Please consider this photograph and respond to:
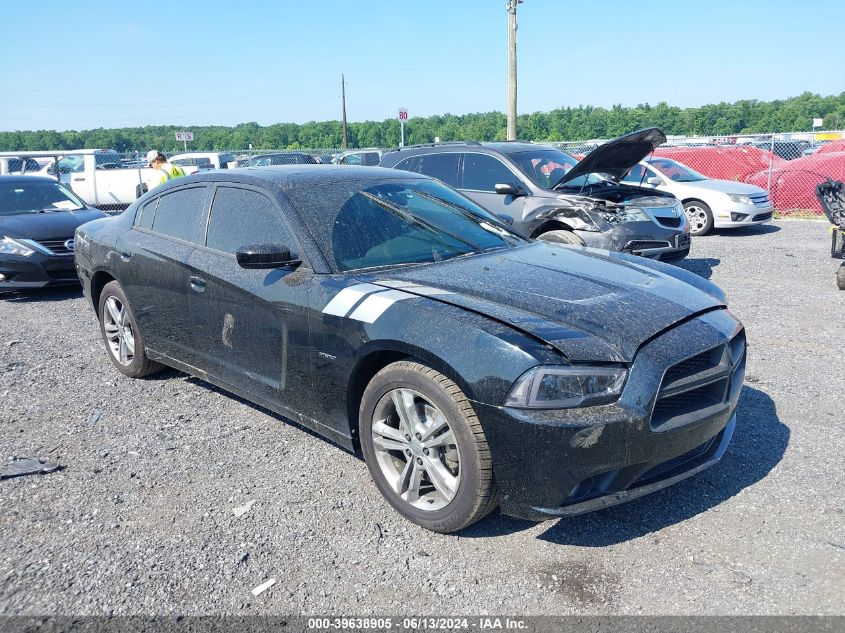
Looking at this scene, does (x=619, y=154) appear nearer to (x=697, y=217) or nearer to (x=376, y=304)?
(x=697, y=217)

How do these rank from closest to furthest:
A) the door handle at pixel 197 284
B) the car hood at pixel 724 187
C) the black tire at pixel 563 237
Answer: the door handle at pixel 197 284 → the black tire at pixel 563 237 → the car hood at pixel 724 187

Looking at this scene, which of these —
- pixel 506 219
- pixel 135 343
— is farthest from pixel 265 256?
pixel 506 219

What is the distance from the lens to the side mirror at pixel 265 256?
12.0ft

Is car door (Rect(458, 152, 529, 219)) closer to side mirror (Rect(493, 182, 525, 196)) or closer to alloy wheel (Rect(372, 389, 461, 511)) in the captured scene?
side mirror (Rect(493, 182, 525, 196))

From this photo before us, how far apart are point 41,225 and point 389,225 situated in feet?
21.5

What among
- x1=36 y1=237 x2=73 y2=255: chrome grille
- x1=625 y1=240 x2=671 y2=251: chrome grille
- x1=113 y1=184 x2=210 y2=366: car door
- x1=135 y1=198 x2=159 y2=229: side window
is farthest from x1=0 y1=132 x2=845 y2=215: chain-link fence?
x1=113 y1=184 x2=210 y2=366: car door

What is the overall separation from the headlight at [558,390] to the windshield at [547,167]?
5872mm

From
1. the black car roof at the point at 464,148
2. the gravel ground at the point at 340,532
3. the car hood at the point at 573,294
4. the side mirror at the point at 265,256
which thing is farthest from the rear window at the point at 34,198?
the car hood at the point at 573,294

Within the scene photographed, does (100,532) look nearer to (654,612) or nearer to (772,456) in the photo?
(654,612)

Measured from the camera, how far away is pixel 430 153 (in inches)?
367

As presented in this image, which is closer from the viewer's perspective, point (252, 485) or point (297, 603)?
point (297, 603)

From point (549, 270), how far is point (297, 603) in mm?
2045

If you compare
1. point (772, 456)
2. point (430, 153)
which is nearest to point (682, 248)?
point (430, 153)

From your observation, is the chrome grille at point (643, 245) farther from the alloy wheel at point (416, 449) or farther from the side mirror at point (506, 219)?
the alloy wheel at point (416, 449)
